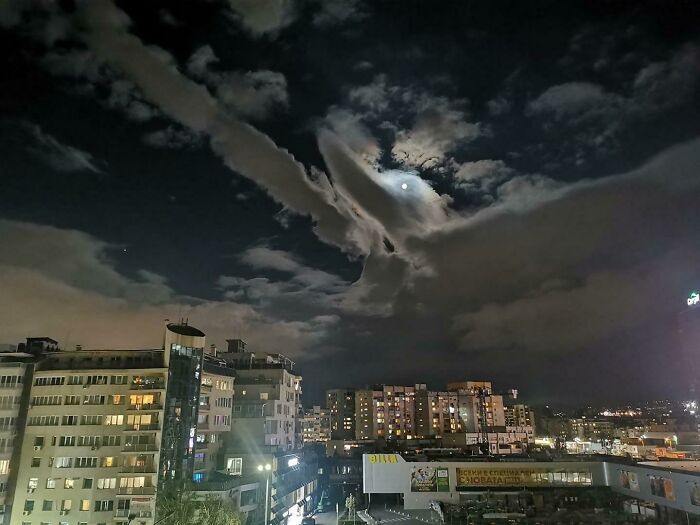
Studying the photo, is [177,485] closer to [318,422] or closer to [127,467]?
[127,467]

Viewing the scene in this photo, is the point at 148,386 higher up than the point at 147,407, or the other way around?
the point at 148,386

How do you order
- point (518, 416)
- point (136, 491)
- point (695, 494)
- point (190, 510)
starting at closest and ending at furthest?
1. point (695, 494)
2. point (190, 510)
3. point (136, 491)
4. point (518, 416)

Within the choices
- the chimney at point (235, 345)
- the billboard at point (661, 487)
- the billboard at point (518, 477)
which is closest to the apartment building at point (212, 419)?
the chimney at point (235, 345)

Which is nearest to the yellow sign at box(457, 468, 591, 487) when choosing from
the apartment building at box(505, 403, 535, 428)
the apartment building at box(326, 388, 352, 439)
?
the apartment building at box(326, 388, 352, 439)

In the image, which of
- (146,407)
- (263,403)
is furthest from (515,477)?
(146,407)

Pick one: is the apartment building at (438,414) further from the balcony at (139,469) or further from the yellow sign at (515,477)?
the balcony at (139,469)

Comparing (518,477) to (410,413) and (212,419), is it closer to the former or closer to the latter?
(212,419)

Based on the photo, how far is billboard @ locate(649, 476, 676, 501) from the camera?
1836 inches

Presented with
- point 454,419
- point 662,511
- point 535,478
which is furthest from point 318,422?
point 662,511

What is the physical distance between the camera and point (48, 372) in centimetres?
5359

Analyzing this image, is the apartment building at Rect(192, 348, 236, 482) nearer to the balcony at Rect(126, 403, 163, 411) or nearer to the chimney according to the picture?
the balcony at Rect(126, 403, 163, 411)

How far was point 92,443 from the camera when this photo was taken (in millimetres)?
50719

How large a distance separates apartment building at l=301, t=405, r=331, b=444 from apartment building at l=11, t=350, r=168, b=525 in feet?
396

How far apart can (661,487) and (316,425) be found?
459 feet
